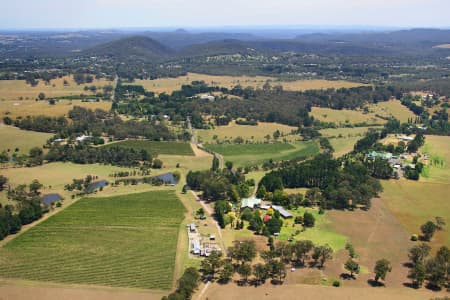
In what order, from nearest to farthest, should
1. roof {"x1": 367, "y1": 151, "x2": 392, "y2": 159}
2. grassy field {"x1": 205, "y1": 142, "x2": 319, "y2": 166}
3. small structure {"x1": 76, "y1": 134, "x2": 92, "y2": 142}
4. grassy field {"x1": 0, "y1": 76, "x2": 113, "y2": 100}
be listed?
roof {"x1": 367, "y1": 151, "x2": 392, "y2": 159}
grassy field {"x1": 205, "y1": 142, "x2": 319, "y2": 166}
small structure {"x1": 76, "y1": 134, "x2": 92, "y2": 142}
grassy field {"x1": 0, "y1": 76, "x2": 113, "y2": 100}

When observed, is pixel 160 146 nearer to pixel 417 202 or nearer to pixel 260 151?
pixel 260 151

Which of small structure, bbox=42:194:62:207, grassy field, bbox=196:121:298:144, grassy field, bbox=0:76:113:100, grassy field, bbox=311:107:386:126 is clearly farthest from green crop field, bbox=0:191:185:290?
grassy field, bbox=0:76:113:100

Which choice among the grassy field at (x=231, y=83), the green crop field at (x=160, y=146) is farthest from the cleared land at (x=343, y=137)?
the grassy field at (x=231, y=83)

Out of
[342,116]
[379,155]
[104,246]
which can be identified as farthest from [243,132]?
[104,246]

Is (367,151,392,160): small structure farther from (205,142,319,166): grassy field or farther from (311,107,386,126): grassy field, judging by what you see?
(311,107,386,126): grassy field

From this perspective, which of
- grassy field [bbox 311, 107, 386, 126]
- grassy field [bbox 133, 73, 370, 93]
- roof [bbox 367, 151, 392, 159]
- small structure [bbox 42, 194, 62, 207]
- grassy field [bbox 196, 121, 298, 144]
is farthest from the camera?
grassy field [bbox 133, 73, 370, 93]

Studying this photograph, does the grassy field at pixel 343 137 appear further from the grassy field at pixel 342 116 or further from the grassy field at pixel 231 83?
the grassy field at pixel 231 83
